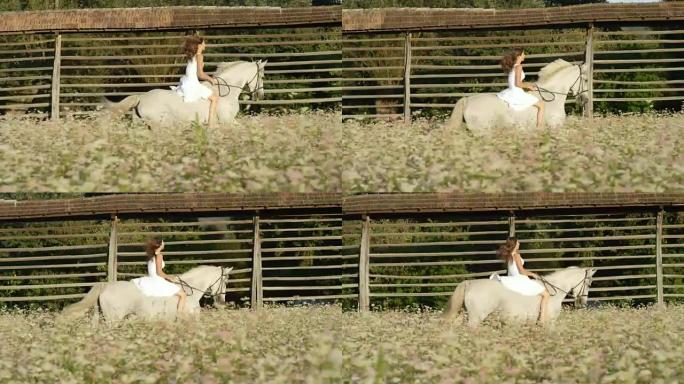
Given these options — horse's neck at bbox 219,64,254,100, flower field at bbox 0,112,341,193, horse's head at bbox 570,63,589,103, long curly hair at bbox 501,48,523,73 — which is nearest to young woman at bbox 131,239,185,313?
flower field at bbox 0,112,341,193

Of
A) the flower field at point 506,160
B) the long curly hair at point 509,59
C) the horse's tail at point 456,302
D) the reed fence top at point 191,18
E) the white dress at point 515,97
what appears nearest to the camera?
the flower field at point 506,160

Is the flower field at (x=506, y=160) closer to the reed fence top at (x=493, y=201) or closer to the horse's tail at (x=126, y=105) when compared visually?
the reed fence top at (x=493, y=201)

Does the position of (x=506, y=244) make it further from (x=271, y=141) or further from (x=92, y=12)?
(x=92, y=12)

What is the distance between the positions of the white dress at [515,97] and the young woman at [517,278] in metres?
1.54

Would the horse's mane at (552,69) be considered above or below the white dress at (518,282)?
above

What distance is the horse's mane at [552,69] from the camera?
14929mm

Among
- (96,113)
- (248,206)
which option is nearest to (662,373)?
(248,206)

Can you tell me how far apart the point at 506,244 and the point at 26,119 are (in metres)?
6.74

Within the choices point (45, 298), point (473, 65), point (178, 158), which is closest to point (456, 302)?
point (178, 158)

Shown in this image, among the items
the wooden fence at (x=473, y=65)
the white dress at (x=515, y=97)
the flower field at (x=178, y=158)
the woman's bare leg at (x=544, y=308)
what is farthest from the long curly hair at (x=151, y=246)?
the woman's bare leg at (x=544, y=308)

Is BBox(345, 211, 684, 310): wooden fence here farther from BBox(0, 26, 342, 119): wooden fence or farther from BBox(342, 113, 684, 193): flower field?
BBox(0, 26, 342, 119): wooden fence

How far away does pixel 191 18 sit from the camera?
16281 millimetres

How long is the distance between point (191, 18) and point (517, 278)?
5.71 m

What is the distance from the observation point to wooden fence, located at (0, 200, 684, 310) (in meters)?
14.6
